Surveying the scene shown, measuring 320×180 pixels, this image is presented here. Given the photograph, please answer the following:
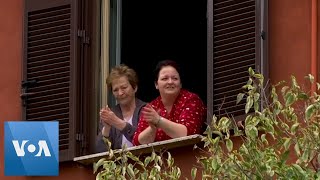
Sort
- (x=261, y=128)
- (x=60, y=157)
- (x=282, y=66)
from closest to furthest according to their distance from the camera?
(x=261, y=128) < (x=282, y=66) < (x=60, y=157)

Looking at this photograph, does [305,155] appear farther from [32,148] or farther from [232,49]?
[32,148]

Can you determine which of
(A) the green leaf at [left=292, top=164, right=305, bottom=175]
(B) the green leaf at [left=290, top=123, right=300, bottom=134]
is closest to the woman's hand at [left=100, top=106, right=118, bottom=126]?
(B) the green leaf at [left=290, top=123, right=300, bottom=134]

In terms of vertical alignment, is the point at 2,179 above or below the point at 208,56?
below

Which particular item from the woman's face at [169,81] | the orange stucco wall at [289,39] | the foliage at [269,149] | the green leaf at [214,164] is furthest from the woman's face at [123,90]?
the green leaf at [214,164]

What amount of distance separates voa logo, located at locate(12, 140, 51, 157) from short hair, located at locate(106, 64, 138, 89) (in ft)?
2.11

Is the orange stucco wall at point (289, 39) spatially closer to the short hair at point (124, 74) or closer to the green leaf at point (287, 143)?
the short hair at point (124, 74)

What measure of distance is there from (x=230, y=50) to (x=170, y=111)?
55cm

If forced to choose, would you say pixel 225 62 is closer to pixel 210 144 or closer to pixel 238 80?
pixel 238 80

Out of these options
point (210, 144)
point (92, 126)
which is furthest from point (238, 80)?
point (210, 144)

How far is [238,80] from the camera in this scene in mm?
11195

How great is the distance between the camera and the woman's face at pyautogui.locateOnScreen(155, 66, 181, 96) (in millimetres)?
11297

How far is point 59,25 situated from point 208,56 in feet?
4.09

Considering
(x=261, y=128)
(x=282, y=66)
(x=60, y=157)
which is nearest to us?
(x=261, y=128)

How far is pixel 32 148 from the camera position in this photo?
1185 centimetres
